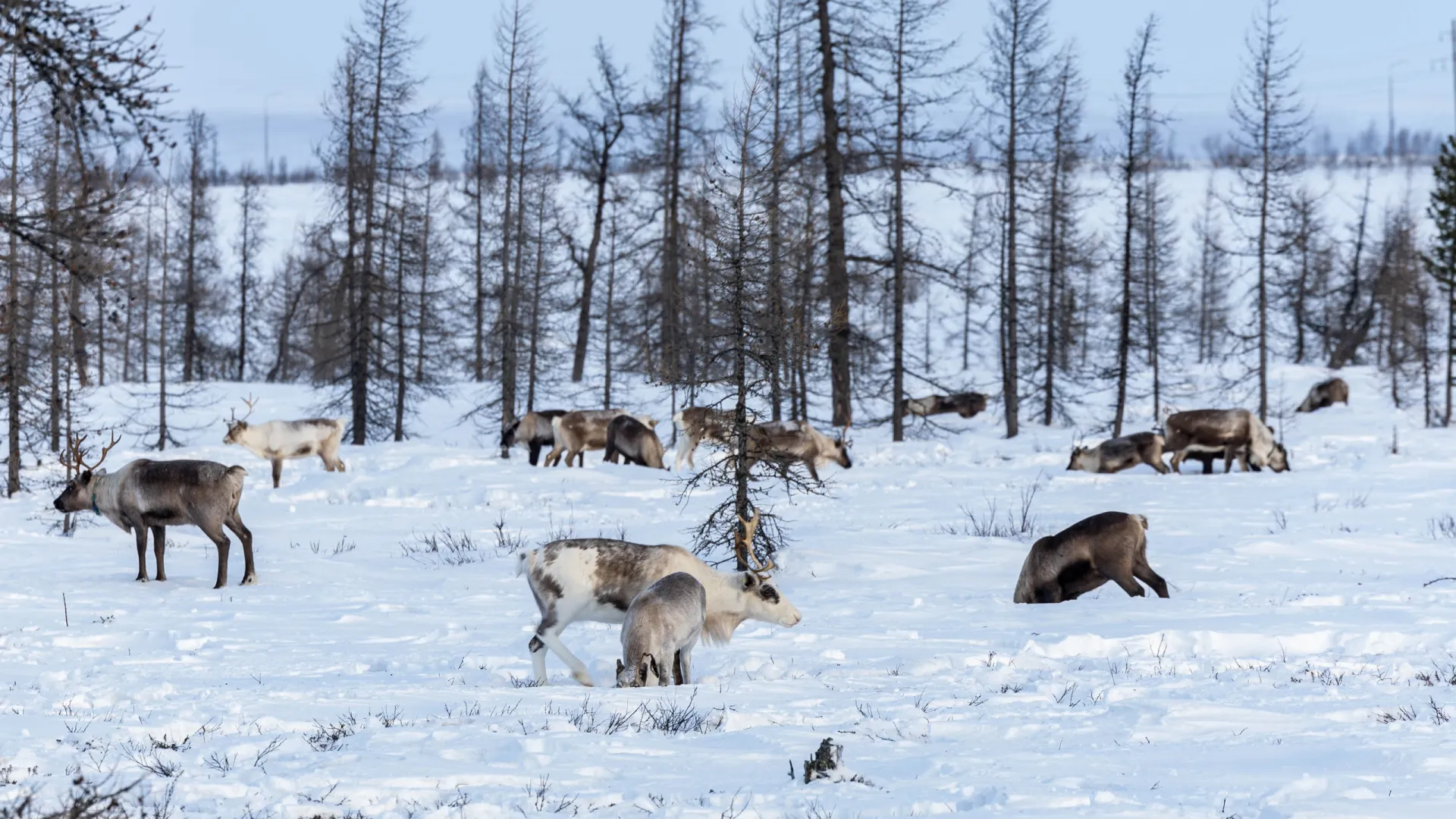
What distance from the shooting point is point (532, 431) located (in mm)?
27594

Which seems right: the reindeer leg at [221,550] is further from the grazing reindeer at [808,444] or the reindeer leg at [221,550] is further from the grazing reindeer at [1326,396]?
the grazing reindeer at [1326,396]

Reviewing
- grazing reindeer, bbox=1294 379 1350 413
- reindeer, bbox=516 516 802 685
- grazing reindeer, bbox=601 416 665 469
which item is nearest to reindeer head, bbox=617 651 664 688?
reindeer, bbox=516 516 802 685

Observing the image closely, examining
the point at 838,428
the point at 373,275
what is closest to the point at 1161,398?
the point at 838,428

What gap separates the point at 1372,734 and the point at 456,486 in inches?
688

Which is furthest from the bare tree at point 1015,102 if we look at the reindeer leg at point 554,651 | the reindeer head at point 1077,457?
the reindeer leg at point 554,651

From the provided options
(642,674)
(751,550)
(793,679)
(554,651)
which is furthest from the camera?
(751,550)

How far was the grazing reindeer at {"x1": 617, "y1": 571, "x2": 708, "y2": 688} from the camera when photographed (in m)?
7.73

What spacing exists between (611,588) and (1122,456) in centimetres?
1960

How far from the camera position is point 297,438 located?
24.6 metres

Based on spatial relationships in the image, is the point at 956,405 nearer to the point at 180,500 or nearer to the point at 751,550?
the point at 180,500

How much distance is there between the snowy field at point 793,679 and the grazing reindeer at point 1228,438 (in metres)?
6.77

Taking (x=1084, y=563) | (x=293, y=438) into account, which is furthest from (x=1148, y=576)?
(x=293, y=438)

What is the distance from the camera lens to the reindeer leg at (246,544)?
12859 millimetres

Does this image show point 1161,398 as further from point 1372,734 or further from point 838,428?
point 1372,734
